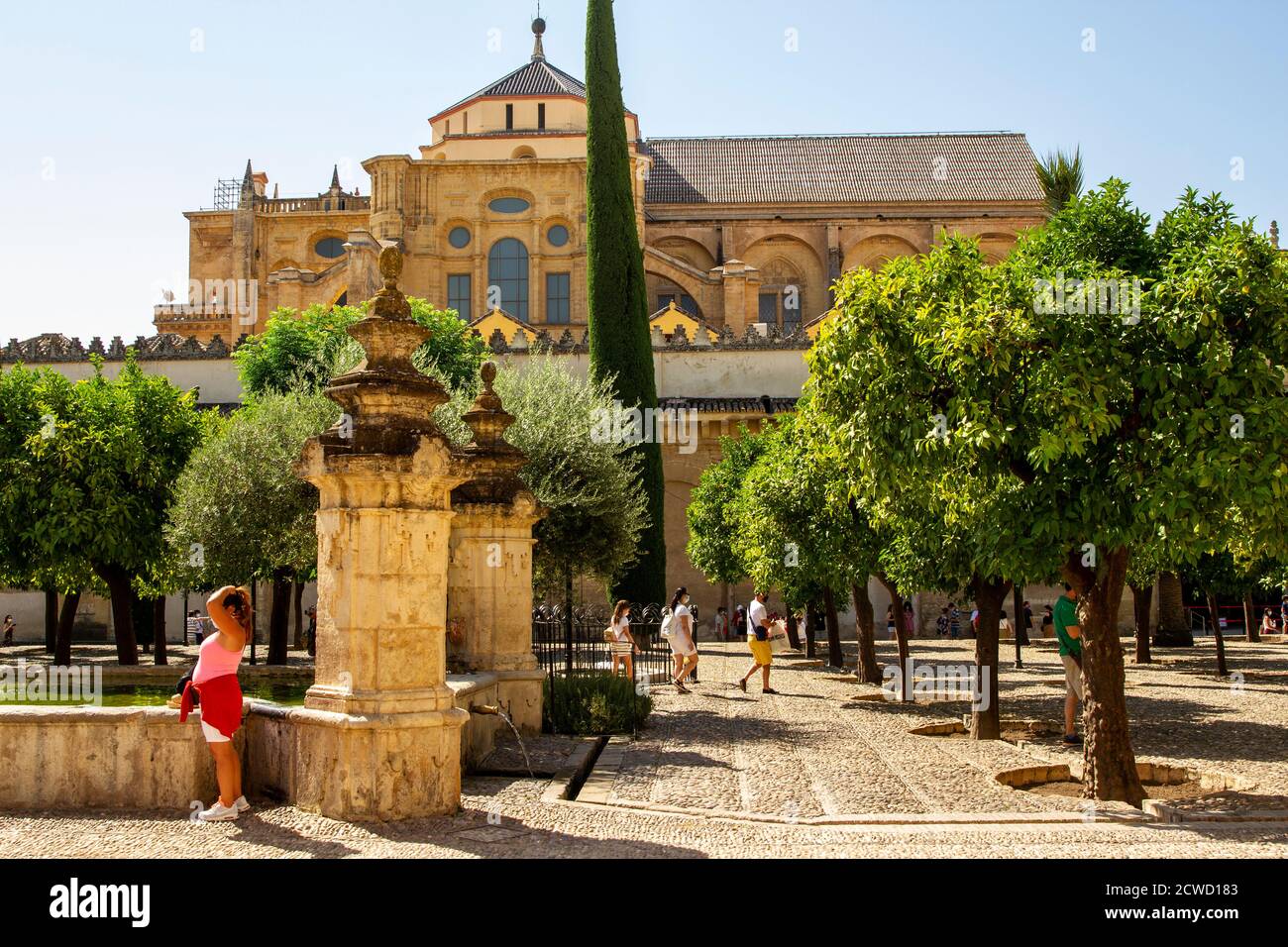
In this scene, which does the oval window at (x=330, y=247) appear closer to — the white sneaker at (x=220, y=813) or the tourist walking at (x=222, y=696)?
the tourist walking at (x=222, y=696)

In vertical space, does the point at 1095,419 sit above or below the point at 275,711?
above

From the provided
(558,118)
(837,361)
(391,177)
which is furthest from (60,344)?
(837,361)

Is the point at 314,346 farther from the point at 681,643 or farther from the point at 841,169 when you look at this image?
the point at 841,169

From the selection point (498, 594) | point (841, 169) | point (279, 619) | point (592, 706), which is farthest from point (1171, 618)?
point (841, 169)

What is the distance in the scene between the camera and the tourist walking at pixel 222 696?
741cm

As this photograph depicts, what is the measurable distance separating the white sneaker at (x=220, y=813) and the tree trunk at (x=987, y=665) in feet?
27.7

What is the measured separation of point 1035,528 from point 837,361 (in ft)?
6.72

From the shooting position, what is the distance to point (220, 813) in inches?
288

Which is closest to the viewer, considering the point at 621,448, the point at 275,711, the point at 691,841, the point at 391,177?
the point at 691,841

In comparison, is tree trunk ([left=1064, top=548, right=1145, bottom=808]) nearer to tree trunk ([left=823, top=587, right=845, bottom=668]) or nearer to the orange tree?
the orange tree

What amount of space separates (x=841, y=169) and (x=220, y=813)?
5131 cm

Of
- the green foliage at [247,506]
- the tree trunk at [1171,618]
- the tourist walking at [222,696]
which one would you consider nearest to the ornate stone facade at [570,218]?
the tree trunk at [1171,618]

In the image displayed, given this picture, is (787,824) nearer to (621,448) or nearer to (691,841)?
(691,841)

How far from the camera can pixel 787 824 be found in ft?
26.5
